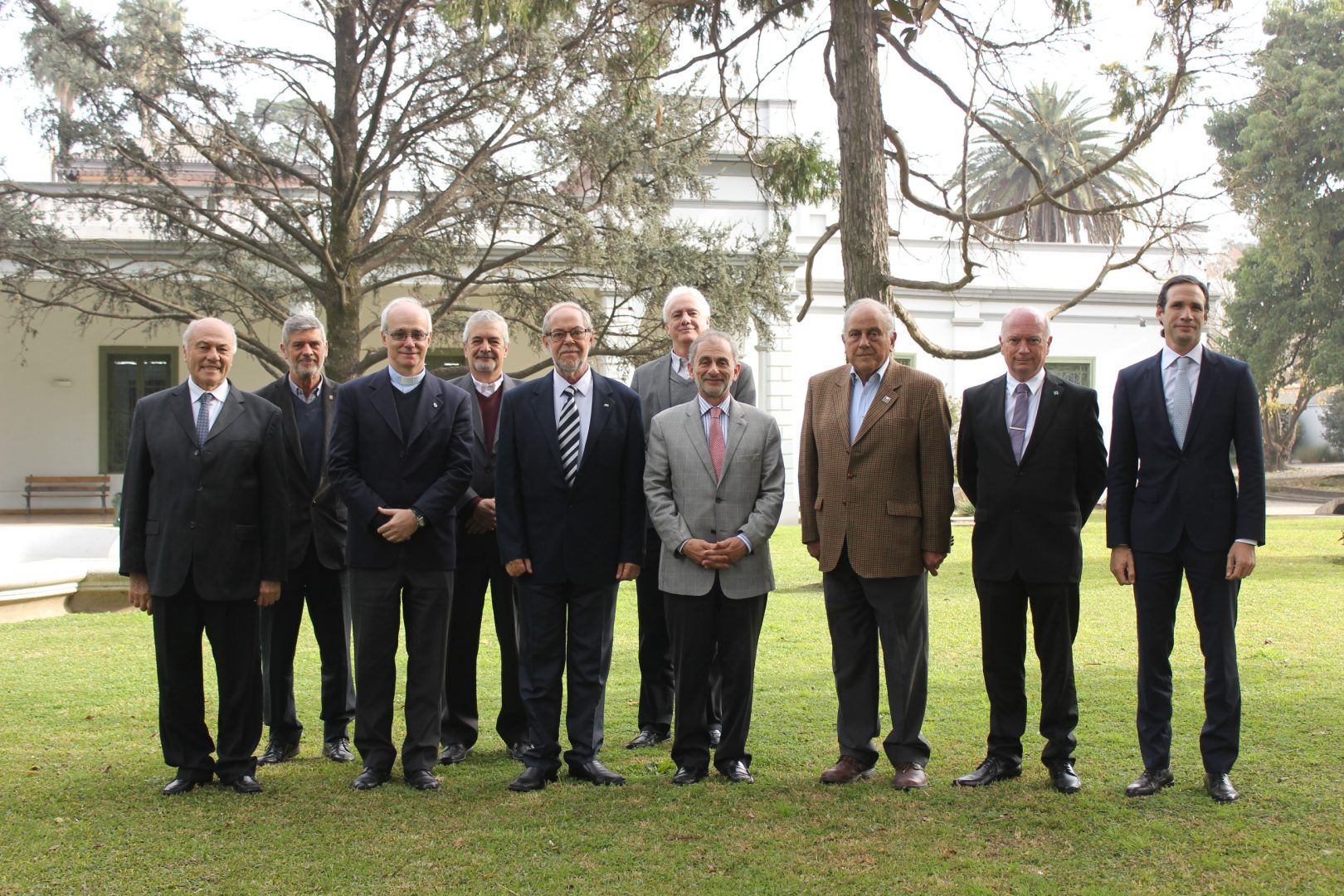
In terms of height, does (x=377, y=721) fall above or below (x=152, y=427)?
below

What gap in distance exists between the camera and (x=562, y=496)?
504 cm

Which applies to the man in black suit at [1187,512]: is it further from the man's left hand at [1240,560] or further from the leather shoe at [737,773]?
the leather shoe at [737,773]

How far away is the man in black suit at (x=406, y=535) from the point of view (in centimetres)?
498

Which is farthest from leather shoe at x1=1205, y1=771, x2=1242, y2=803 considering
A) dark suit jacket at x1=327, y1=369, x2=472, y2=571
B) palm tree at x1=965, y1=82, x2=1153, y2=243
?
palm tree at x1=965, y1=82, x2=1153, y2=243

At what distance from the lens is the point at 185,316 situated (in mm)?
13172

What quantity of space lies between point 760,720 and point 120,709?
3776 millimetres

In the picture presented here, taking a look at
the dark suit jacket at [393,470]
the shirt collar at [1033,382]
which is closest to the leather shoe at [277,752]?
the dark suit jacket at [393,470]

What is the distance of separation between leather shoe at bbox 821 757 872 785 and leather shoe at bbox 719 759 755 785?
326 millimetres

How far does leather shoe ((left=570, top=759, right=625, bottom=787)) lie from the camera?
495 centimetres

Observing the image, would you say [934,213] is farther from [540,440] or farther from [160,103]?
[160,103]

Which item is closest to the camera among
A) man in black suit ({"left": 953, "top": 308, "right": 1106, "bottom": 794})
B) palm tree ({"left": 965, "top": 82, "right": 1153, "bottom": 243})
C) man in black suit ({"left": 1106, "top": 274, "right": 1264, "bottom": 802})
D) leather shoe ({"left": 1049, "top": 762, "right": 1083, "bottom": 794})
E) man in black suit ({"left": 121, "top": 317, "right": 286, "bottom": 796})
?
man in black suit ({"left": 1106, "top": 274, "right": 1264, "bottom": 802})

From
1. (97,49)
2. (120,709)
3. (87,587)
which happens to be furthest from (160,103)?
(120,709)

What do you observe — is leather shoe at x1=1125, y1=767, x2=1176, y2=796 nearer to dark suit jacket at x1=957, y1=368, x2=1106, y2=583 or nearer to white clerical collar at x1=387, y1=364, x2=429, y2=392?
dark suit jacket at x1=957, y1=368, x2=1106, y2=583

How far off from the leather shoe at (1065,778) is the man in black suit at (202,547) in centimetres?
342
